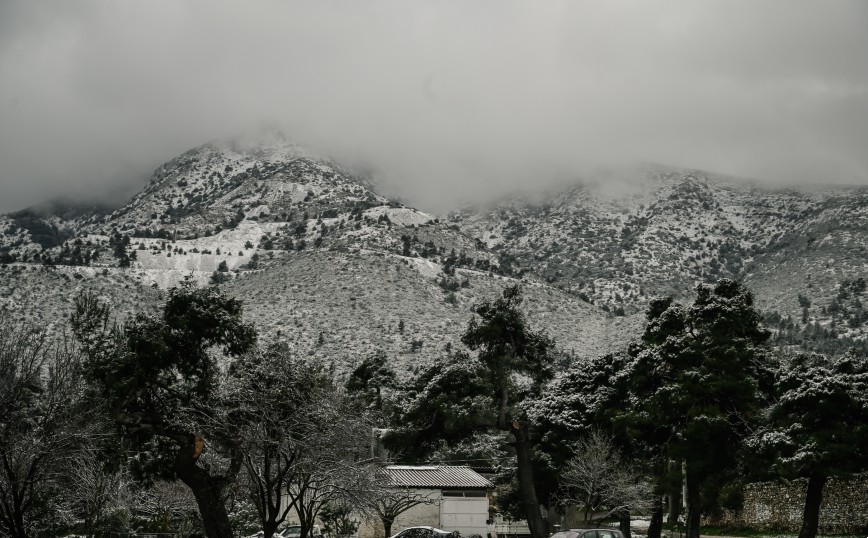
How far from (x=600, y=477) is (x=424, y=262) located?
285 ft

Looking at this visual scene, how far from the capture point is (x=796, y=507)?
41469 millimetres

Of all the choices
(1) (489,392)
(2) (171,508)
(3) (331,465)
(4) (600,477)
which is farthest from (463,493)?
(3) (331,465)

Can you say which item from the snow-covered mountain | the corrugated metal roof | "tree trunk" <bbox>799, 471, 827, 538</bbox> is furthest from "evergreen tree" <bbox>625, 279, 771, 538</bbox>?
the snow-covered mountain

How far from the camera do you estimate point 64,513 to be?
3522cm

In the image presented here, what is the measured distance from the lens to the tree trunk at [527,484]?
42.6 metres

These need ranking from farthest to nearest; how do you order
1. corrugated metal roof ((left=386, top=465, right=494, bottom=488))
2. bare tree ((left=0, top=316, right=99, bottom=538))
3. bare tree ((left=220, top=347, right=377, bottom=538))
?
corrugated metal roof ((left=386, top=465, right=494, bottom=488)) < bare tree ((left=220, top=347, right=377, bottom=538)) < bare tree ((left=0, top=316, right=99, bottom=538))

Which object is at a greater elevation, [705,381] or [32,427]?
[705,381]

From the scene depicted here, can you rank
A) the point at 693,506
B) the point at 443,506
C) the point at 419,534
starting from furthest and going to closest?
the point at 443,506, the point at 419,534, the point at 693,506

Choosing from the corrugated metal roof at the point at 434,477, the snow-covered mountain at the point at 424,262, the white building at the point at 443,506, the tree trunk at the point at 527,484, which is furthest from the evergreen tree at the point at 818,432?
the snow-covered mountain at the point at 424,262

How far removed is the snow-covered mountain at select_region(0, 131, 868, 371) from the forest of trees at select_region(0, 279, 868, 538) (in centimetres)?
4657

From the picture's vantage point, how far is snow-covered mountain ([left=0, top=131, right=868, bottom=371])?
353 feet

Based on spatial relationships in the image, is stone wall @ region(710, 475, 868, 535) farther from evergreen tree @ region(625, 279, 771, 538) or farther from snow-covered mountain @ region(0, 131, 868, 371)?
snow-covered mountain @ region(0, 131, 868, 371)

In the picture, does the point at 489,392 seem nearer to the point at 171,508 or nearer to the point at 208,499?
the point at 208,499

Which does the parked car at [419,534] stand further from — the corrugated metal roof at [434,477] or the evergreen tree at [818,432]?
the evergreen tree at [818,432]
